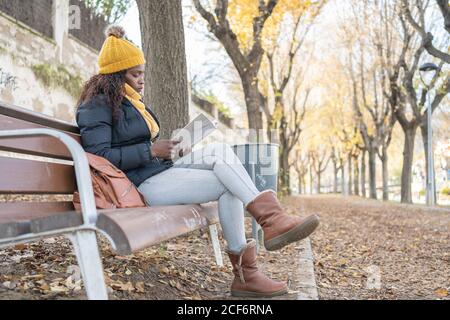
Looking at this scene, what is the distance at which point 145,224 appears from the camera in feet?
7.99

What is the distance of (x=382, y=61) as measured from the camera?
824 inches

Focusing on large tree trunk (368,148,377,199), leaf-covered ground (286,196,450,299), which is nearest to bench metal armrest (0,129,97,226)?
leaf-covered ground (286,196,450,299)

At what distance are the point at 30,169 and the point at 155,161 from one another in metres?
0.82

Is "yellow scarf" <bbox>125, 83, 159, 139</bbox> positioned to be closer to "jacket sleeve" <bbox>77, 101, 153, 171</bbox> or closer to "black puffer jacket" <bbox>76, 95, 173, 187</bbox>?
"black puffer jacket" <bbox>76, 95, 173, 187</bbox>

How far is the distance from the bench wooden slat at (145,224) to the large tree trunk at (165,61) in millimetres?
2371

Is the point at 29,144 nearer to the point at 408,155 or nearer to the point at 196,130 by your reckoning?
the point at 196,130

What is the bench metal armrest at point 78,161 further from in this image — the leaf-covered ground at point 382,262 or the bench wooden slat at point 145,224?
the leaf-covered ground at point 382,262

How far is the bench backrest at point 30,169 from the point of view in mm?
2834

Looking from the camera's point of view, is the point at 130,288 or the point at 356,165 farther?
the point at 356,165

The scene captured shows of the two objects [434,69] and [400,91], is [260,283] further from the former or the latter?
[400,91]

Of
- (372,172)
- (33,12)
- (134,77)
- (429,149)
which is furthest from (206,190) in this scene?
(372,172)

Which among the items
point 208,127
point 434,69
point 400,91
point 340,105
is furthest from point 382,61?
point 208,127

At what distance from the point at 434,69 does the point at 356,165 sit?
23098 mm
